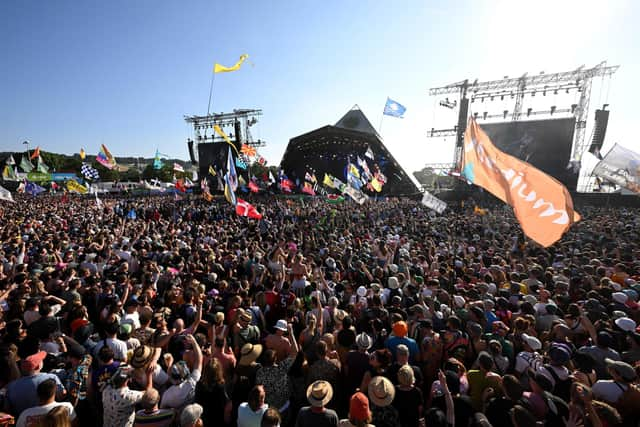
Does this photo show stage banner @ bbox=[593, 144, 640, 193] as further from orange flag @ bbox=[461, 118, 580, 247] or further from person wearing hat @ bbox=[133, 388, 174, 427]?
person wearing hat @ bbox=[133, 388, 174, 427]

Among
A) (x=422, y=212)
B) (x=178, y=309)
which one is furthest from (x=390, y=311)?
(x=422, y=212)

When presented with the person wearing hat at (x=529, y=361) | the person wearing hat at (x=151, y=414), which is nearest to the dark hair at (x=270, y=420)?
the person wearing hat at (x=151, y=414)

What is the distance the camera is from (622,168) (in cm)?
889

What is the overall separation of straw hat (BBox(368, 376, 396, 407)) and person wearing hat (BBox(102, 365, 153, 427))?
2.00 meters

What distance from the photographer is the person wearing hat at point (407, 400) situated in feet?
8.80

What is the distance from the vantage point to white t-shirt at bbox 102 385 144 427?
8.10 ft

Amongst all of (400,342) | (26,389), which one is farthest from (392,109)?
(26,389)

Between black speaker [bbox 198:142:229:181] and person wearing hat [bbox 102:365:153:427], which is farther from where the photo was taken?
black speaker [bbox 198:142:229:181]

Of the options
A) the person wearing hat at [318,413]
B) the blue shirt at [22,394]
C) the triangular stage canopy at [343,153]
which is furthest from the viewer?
the triangular stage canopy at [343,153]

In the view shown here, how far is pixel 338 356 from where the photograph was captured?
12.1 feet

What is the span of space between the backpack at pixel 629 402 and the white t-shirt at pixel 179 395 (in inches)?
155

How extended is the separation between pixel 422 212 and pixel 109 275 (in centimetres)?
1894

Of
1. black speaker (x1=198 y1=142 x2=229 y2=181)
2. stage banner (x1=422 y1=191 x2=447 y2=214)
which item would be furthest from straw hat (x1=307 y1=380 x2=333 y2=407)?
black speaker (x1=198 y1=142 x2=229 y2=181)

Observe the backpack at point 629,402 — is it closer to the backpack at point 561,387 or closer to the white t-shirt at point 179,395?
the backpack at point 561,387
